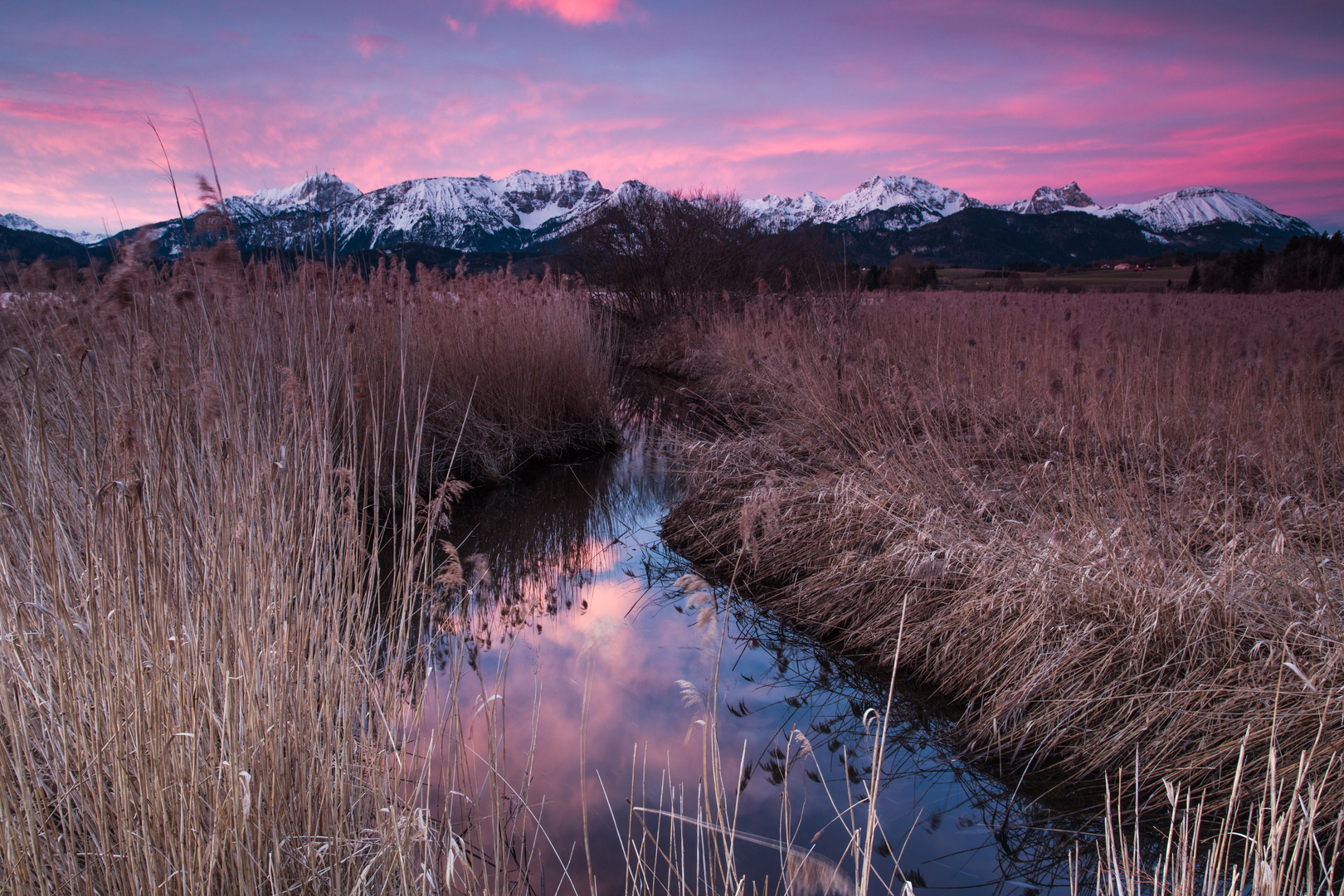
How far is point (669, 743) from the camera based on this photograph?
A: 281 cm

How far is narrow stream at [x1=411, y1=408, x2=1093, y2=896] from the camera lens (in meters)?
2.08

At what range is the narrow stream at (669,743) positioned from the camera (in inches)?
81.9

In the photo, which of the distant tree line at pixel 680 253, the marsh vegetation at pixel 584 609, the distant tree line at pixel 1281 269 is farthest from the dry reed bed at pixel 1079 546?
the distant tree line at pixel 1281 269

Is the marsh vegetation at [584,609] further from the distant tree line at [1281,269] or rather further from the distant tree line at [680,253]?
the distant tree line at [1281,269]

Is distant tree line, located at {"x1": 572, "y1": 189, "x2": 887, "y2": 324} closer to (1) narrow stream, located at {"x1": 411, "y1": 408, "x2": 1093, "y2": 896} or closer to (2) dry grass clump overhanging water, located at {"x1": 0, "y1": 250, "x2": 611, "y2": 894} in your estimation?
(1) narrow stream, located at {"x1": 411, "y1": 408, "x2": 1093, "y2": 896}

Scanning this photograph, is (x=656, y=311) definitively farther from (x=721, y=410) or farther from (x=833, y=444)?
(x=833, y=444)

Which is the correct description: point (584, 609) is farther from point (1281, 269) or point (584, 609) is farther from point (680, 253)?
point (1281, 269)

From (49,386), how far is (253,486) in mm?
1920

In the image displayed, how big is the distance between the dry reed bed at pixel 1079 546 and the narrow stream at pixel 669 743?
299mm

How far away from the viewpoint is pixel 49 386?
8.84 feet

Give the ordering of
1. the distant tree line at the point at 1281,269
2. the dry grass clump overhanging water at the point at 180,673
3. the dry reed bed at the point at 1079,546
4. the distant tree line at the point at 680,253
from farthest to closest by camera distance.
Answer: the distant tree line at the point at 680,253
the distant tree line at the point at 1281,269
the dry reed bed at the point at 1079,546
the dry grass clump overhanging water at the point at 180,673

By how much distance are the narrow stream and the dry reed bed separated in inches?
11.8

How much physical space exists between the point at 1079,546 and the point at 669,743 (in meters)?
2.03

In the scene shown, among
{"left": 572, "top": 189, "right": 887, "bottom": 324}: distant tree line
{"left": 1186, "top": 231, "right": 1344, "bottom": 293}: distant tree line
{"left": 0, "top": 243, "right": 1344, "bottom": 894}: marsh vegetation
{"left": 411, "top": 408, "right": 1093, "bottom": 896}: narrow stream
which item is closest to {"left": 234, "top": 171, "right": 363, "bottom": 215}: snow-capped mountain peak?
{"left": 0, "top": 243, "right": 1344, "bottom": 894}: marsh vegetation
